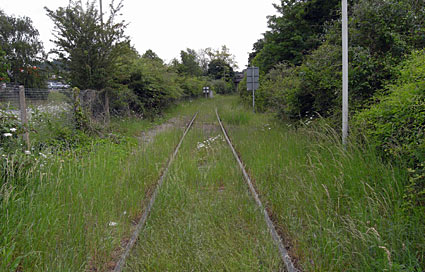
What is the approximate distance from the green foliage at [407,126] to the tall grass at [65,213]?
3.43 meters

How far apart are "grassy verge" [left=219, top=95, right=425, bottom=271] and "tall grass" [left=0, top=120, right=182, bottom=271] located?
6.97 ft

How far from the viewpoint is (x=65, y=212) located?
13.3 ft

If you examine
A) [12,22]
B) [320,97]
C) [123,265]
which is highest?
[12,22]

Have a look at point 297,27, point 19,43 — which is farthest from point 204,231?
point 19,43

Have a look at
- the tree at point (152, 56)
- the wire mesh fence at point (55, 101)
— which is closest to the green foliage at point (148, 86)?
the wire mesh fence at point (55, 101)

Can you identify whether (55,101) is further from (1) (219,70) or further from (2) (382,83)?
(1) (219,70)

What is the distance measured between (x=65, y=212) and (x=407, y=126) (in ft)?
14.5

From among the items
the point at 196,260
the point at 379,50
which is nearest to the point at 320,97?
the point at 379,50

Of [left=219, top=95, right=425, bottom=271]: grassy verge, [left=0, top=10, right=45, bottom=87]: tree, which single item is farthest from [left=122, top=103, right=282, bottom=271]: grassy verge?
[left=0, top=10, right=45, bottom=87]: tree

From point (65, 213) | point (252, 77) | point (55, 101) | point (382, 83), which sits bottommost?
point (65, 213)

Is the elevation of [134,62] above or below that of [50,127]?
above

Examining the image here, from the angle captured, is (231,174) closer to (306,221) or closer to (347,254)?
(306,221)

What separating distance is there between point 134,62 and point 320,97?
11285mm

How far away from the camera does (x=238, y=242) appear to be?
3.66 meters
